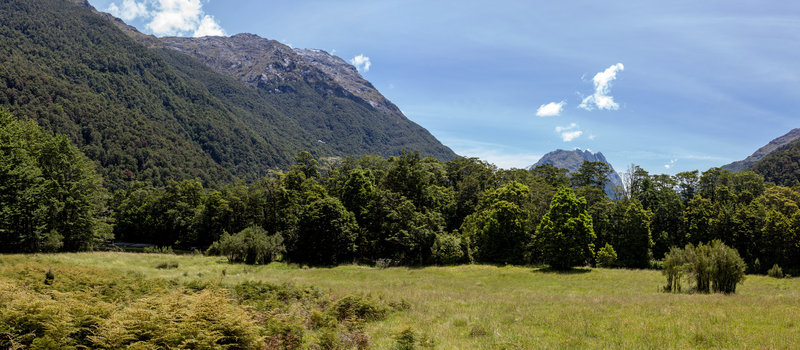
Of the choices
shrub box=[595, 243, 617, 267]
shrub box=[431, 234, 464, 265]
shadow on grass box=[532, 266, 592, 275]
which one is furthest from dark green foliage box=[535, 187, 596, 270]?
shrub box=[431, 234, 464, 265]

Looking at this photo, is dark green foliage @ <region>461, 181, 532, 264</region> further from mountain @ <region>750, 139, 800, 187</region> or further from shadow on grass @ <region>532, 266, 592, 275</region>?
mountain @ <region>750, 139, 800, 187</region>

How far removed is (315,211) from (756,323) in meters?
40.1

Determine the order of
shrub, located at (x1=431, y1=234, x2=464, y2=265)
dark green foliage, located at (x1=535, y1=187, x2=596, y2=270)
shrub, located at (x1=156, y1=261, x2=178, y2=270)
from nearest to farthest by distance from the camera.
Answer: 1. shrub, located at (x1=156, y1=261, x2=178, y2=270)
2. dark green foliage, located at (x1=535, y1=187, x2=596, y2=270)
3. shrub, located at (x1=431, y1=234, x2=464, y2=265)

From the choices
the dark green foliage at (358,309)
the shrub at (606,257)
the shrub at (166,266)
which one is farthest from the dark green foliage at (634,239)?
the shrub at (166,266)

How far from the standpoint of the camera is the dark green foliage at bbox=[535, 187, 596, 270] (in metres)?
38.8

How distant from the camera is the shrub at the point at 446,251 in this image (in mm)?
44031

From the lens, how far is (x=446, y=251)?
44.4 metres

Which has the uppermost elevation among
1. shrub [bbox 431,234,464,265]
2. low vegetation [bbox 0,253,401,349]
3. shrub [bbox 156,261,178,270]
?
low vegetation [bbox 0,253,401,349]

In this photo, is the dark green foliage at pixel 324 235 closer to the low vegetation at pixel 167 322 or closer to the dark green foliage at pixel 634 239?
the low vegetation at pixel 167 322

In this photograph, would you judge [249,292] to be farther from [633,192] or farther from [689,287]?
[633,192]

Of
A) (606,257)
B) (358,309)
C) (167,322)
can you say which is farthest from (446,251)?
(167,322)

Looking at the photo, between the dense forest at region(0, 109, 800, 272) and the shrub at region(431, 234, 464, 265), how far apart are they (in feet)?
0.43

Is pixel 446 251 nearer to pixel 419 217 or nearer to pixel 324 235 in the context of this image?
pixel 419 217

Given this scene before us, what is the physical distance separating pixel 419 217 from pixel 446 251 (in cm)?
582
